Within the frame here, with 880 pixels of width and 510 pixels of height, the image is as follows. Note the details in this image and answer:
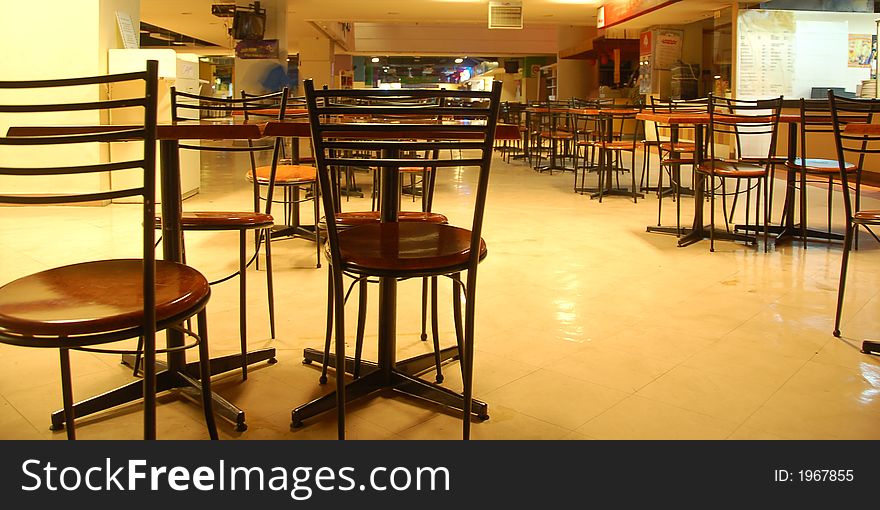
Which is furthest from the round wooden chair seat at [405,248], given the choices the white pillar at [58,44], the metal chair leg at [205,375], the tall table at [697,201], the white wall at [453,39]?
the white wall at [453,39]

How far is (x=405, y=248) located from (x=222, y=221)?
0.80m

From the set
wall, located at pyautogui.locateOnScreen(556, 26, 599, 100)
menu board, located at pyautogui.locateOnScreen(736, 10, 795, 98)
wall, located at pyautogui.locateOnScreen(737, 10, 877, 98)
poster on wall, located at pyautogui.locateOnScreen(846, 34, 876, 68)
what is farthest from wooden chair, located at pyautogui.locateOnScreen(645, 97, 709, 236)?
wall, located at pyautogui.locateOnScreen(556, 26, 599, 100)

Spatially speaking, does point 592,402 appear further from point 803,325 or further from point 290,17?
point 290,17

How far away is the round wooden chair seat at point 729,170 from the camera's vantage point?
177 inches

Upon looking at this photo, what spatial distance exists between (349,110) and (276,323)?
156 centimetres

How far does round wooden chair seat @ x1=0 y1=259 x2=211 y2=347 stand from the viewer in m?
1.38

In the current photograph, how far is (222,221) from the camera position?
243cm

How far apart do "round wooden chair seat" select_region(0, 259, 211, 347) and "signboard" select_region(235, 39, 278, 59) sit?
36.8ft

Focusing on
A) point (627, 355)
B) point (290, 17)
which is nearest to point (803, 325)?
point (627, 355)

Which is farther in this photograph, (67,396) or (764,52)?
(764,52)

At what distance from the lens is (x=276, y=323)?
3.05 m

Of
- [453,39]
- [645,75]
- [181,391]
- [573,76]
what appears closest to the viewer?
[181,391]

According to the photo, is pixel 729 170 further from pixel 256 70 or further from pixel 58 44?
pixel 256 70

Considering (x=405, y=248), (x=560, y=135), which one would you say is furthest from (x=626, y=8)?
(x=405, y=248)
